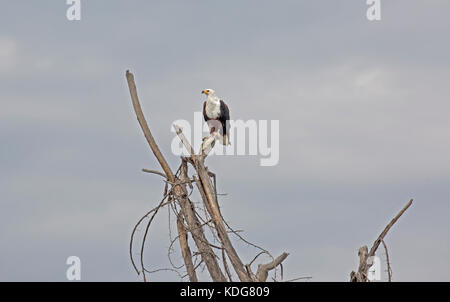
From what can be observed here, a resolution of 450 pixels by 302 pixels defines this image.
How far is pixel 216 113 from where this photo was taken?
1522cm

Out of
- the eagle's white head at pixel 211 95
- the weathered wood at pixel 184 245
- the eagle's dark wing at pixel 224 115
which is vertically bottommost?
the weathered wood at pixel 184 245

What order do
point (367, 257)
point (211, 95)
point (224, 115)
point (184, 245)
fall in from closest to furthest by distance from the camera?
1. point (367, 257)
2. point (184, 245)
3. point (224, 115)
4. point (211, 95)

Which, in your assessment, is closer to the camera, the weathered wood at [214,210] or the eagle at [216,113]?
the weathered wood at [214,210]

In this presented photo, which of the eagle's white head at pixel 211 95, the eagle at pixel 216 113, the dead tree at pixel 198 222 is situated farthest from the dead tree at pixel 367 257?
the eagle's white head at pixel 211 95

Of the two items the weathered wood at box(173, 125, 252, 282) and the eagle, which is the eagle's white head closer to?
the eagle

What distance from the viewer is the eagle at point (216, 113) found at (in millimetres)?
15090

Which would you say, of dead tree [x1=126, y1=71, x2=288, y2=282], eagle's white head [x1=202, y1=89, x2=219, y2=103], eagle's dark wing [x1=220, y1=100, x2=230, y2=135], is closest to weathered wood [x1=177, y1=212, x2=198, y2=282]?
dead tree [x1=126, y1=71, x2=288, y2=282]

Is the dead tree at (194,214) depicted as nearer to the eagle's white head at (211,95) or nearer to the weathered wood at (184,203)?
the weathered wood at (184,203)

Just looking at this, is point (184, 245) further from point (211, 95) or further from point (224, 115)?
point (211, 95)

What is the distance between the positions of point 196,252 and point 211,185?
1038 millimetres

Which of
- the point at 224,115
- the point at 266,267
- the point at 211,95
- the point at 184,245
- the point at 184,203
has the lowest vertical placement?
the point at 266,267

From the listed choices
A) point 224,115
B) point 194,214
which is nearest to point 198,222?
point 194,214

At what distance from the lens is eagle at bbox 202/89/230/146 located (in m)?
15.1
